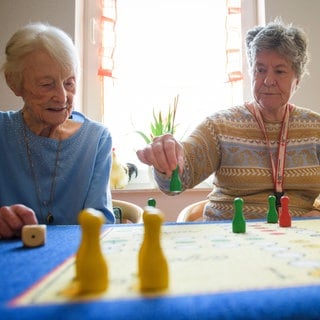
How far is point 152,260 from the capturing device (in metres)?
0.38

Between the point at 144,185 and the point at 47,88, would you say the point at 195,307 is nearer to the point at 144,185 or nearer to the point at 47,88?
the point at 47,88

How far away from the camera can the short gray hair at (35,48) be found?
114 centimetres

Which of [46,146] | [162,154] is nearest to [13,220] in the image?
[162,154]

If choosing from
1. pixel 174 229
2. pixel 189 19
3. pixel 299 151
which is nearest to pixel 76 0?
pixel 189 19

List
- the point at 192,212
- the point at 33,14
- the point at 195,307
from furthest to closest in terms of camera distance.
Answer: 1. the point at 33,14
2. the point at 192,212
3. the point at 195,307

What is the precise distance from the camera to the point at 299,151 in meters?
1.34

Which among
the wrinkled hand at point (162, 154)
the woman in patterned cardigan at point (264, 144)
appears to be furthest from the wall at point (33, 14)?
the wrinkled hand at point (162, 154)

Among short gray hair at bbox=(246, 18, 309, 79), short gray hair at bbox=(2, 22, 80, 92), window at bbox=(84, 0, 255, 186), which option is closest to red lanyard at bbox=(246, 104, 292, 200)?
short gray hair at bbox=(246, 18, 309, 79)

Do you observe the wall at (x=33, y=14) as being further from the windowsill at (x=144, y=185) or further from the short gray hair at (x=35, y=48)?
the short gray hair at (x=35, y=48)

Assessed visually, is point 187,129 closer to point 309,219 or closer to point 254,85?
point 254,85

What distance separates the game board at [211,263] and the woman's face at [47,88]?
0.54m

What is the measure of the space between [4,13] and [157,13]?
3.29 feet

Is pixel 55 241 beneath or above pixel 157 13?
beneath

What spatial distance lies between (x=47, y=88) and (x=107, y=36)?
141 centimetres
